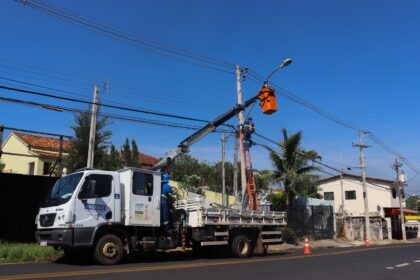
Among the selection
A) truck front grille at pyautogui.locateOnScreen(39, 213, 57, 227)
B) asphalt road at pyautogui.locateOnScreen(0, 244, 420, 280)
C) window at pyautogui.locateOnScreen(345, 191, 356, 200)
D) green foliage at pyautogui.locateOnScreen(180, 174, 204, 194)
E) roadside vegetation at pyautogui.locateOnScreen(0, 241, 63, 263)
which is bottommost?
asphalt road at pyautogui.locateOnScreen(0, 244, 420, 280)

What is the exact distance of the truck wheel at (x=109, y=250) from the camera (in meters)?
12.4

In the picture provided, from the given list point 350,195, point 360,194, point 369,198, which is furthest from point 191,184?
point 369,198

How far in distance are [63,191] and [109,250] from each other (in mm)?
2209

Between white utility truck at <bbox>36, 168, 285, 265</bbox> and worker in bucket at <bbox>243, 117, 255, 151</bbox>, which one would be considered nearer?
white utility truck at <bbox>36, 168, 285, 265</bbox>

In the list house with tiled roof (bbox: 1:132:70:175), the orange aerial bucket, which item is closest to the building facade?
house with tiled roof (bbox: 1:132:70:175)

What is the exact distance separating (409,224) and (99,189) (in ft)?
179

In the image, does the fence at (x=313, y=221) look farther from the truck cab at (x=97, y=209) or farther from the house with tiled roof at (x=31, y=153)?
the house with tiled roof at (x=31, y=153)

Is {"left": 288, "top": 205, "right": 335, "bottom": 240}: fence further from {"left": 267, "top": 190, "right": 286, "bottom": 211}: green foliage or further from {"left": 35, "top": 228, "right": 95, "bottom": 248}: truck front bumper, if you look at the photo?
{"left": 35, "top": 228, "right": 95, "bottom": 248}: truck front bumper

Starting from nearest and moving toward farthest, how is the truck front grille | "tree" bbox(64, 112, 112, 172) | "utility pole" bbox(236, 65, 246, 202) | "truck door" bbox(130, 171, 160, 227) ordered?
1. the truck front grille
2. "truck door" bbox(130, 171, 160, 227)
3. "utility pole" bbox(236, 65, 246, 202)
4. "tree" bbox(64, 112, 112, 172)

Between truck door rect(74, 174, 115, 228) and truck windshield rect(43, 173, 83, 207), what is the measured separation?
0.29 m

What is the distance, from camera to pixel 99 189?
1302 centimetres

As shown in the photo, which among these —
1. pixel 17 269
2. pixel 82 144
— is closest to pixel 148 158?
pixel 82 144

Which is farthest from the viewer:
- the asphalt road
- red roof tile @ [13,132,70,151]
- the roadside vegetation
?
red roof tile @ [13,132,70,151]

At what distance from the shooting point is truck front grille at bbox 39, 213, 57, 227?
1252cm
